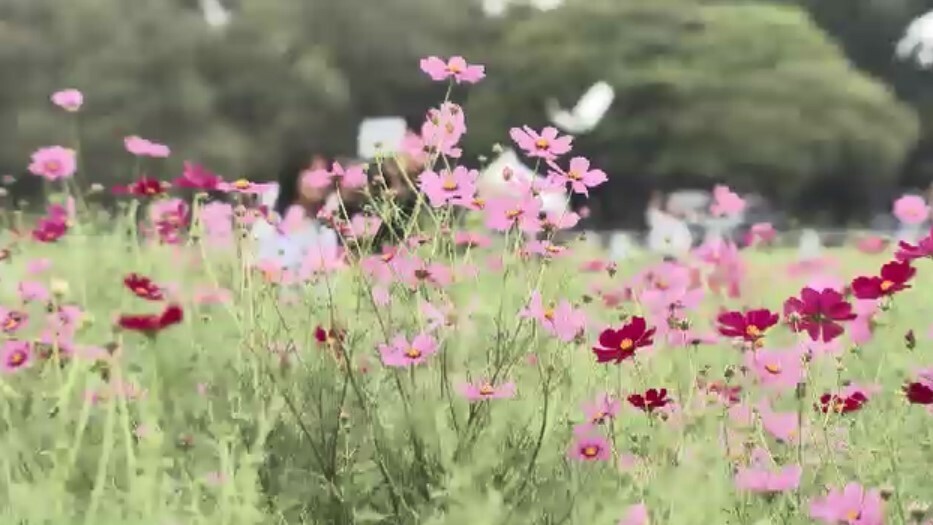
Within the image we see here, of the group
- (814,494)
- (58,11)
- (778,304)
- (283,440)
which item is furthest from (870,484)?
(58,11)

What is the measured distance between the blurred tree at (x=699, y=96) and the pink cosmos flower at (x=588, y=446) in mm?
18320

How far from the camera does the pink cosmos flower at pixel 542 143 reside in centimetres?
177

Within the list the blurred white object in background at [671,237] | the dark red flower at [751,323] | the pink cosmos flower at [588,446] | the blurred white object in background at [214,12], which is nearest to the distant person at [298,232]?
the pink cosmos flower at [588,446]

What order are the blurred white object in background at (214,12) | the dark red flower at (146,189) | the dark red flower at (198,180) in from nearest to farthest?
the dark red flower at (198,180) < the dark red flower at (146,189) < the blurred white object in background at (214,12)

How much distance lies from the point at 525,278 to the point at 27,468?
846 mm

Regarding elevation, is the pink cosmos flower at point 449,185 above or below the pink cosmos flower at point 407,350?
above

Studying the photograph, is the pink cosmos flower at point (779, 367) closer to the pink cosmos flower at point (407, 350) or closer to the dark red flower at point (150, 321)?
the pink cosmos flower at point (407, 350)

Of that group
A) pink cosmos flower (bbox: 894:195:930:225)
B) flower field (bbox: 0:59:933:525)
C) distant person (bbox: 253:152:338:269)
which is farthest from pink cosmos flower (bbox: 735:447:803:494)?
pink cosmos flower (bbox: 894:195:930:225)

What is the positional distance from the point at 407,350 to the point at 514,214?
0.23m

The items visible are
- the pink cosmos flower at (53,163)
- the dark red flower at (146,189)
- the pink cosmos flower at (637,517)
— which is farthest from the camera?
the pink cosmos flower at (53,163)

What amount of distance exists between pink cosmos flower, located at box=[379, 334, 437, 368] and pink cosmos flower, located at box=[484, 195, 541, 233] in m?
0.18

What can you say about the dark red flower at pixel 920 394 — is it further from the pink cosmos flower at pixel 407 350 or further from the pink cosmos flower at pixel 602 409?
the pink cosmos flower at pixel 407 350

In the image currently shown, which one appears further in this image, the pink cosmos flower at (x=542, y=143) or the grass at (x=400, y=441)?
the pink cosmos flower at (x=542, y=143)

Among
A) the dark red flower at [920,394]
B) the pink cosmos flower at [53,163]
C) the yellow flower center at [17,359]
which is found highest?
the pink cosmos flower at [53,163]
